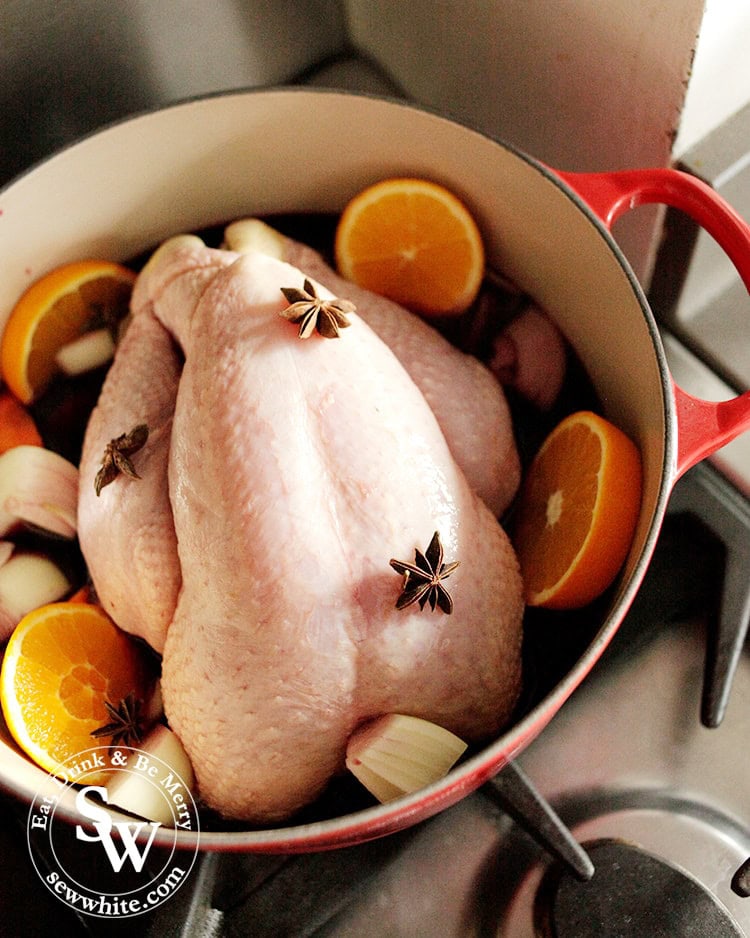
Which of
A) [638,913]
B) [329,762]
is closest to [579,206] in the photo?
[329,762]

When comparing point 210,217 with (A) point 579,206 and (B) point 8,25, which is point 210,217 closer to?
(B) point 8,25

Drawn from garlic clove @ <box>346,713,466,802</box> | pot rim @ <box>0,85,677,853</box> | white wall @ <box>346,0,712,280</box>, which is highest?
white wall @ <box>346,0,712,280</box>

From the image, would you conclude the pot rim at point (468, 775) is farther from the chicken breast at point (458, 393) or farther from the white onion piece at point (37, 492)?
the white onion piece at point (37, 492)

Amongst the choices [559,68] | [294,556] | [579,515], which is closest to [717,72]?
[559,68]

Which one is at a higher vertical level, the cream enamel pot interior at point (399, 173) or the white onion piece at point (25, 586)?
the cream enamel pot interior at point (399, 173)

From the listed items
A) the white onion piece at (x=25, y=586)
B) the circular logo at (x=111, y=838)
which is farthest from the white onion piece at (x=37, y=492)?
the circular logo at (x=111, y=838)

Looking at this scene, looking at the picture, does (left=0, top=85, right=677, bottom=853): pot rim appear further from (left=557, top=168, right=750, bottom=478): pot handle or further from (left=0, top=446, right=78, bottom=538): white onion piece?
(left=0, top=446, right=78, bottom=538): white onion piece

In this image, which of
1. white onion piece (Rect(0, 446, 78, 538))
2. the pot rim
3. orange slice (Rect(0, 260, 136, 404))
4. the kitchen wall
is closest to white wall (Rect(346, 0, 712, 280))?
the kitchen wall

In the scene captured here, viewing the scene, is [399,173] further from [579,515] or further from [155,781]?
[155,781]

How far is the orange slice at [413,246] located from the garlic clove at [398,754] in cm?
61

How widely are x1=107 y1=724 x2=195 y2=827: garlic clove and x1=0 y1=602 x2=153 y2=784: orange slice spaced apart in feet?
0.13

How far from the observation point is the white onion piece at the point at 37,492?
114 centimetres

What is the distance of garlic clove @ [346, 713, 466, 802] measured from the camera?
2.86 ft

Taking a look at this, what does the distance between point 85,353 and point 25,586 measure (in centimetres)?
35
